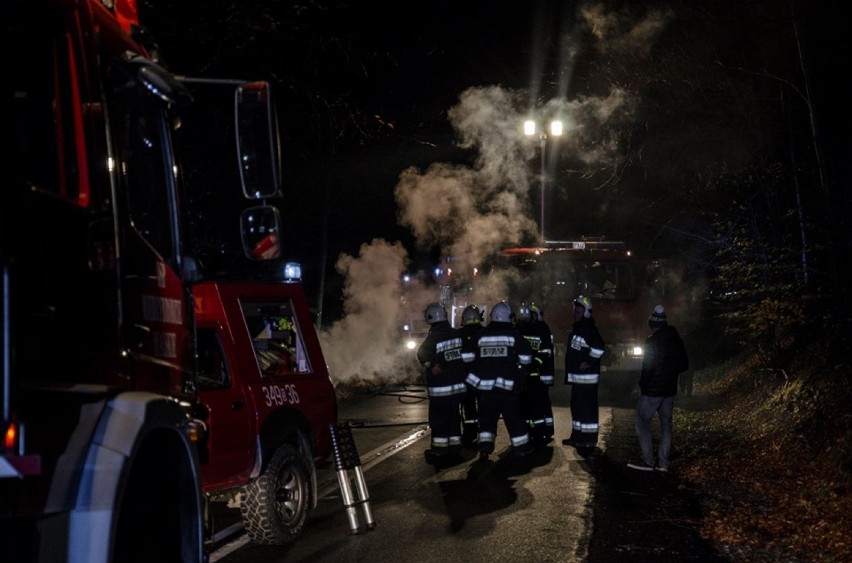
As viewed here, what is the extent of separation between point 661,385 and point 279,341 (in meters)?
4.35

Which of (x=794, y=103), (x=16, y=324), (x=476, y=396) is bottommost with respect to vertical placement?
(x=476, y=396)

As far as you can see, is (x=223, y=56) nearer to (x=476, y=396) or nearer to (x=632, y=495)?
(x=476, y=396)

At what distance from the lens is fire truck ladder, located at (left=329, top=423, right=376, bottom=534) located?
664cm

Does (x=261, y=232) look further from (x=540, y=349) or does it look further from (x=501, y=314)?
(x=540, y=349)

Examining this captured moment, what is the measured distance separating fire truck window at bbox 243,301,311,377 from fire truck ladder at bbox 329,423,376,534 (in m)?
0.73

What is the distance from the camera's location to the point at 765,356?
15.2m

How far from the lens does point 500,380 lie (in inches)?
395

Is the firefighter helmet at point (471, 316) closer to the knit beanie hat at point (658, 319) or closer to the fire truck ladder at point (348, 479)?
the knit beanie hat at point (658, 319)

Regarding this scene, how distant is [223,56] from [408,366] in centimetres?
1150

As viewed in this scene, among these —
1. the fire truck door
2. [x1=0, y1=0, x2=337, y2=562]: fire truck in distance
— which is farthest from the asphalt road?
[x1=0, y1=0, x2=337, y2=562]: fire truck in distance

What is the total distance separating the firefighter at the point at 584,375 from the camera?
10375 millimetres

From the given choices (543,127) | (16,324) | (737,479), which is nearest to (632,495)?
(737,479)

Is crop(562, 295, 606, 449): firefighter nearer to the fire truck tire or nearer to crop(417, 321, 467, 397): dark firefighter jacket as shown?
crop(417, 321, 467, 397): dark firefighter jacket

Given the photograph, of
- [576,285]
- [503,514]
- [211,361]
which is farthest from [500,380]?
[576,285]
